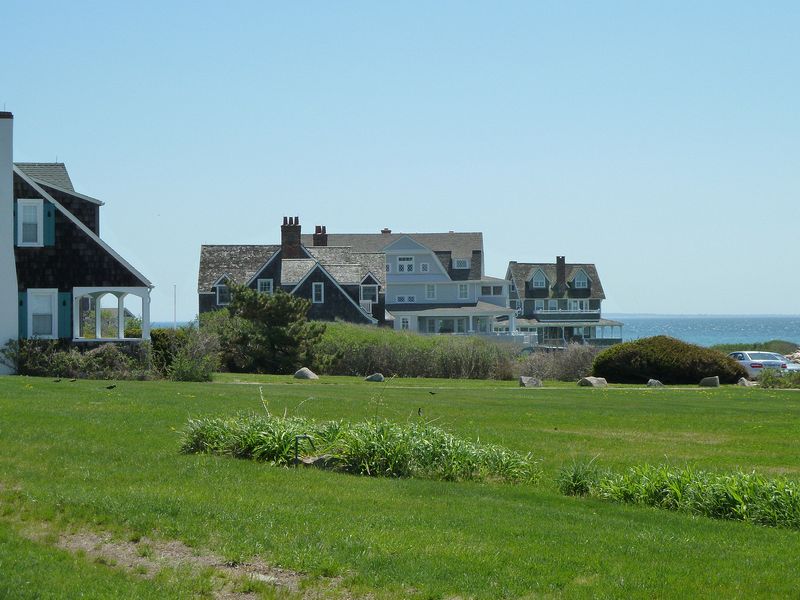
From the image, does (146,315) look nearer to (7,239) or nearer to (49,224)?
(49,224)

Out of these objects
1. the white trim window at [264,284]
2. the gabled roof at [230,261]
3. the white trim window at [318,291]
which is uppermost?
the gabled roof at [230,261]

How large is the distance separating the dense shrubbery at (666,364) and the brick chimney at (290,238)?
30.3 meters

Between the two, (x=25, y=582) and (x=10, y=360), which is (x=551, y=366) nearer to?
(x=10, y=360)

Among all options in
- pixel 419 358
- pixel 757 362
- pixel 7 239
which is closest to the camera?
pixel 7 239

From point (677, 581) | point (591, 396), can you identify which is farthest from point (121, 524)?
point (591, 396)

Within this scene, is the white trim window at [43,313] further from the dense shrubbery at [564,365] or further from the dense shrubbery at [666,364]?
the dense shrubbery at [666,364]

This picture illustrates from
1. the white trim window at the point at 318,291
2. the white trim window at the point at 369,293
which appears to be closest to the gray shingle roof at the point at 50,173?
the white trim window at the point at 318,291

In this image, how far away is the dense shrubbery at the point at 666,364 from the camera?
40.9 meters

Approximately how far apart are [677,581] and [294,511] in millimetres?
4092

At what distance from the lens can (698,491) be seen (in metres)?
12.5

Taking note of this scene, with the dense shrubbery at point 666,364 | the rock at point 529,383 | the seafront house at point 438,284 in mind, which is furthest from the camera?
the seafront house at point 438,284

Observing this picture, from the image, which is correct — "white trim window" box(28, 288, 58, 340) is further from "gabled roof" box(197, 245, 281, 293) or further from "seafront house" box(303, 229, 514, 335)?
"seafront house" box(303, 229, 514, 335)

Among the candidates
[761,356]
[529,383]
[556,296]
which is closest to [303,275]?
[761,356]

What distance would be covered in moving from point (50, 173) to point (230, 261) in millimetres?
33205
